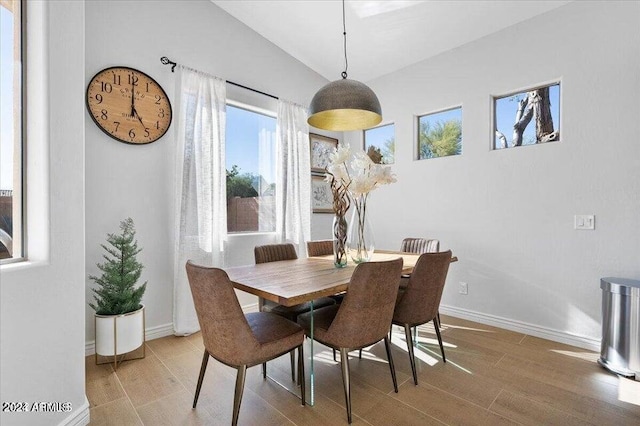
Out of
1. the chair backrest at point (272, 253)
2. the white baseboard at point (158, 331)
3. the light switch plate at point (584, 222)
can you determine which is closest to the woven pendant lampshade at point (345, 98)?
the chair backrest at point (272, 253)

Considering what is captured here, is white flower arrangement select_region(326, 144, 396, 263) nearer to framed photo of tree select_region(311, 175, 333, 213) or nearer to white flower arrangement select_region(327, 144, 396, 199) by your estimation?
white flower arrangement select_region(327, 144, 396, 199)

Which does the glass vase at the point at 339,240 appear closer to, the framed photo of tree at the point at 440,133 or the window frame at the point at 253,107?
the window frame at the point at 253,107

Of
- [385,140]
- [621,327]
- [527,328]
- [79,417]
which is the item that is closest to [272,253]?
[79,417]

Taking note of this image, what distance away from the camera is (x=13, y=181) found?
4.94 feet

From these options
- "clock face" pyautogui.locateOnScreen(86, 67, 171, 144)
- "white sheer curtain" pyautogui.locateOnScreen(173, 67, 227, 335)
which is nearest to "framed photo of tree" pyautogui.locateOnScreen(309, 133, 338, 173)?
"white sheer curtain" pyautogui.locateOnScreen(173, 67, 227, 335)

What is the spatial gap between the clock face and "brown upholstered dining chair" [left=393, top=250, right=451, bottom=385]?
2581 mm

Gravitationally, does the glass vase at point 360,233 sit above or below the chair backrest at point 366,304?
above

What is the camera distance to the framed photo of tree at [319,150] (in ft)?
14.4

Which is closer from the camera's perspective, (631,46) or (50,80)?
(50,80)

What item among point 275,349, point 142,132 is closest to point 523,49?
point 275,349

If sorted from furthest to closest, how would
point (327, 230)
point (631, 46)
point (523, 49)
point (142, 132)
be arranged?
point (327, 230)
point (523, 49)
point (142, 132)
point (631, 46)

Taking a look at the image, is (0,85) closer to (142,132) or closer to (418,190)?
(142,132)

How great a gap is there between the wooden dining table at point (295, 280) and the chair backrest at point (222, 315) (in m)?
0.18

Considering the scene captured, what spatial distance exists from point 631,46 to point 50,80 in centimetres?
404
